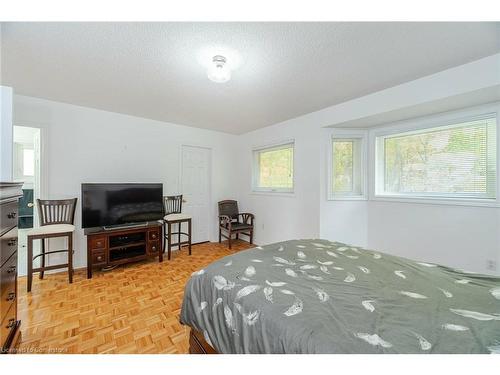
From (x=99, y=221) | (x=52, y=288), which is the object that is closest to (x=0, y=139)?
(x=99, y=221)

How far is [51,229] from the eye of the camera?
2.44 metres


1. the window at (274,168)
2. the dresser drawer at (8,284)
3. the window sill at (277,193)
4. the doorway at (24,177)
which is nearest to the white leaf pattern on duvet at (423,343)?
the dresser drawer at (8,284)

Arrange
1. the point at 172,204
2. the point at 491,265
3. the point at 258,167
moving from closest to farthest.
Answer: the point at 491,265, the point at 172,204, the point at 258,167

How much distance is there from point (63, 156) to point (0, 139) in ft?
5.56

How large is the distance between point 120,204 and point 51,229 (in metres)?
0.75

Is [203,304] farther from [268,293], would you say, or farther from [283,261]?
[283,261]

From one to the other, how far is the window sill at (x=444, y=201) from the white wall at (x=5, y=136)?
391 centimetres

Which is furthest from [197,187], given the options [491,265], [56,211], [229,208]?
[491,265]

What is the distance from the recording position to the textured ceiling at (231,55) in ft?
4.74

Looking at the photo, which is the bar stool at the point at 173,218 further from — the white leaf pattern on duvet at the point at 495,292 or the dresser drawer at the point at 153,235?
the white leaf pattern on duvet at the point at 495,292

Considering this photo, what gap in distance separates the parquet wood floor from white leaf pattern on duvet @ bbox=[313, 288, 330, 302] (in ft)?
3.67

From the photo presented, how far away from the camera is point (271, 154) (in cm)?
411

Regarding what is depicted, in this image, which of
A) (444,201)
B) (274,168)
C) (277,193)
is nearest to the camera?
(444,201)

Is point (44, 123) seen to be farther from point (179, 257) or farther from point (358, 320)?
point (358, 320)
